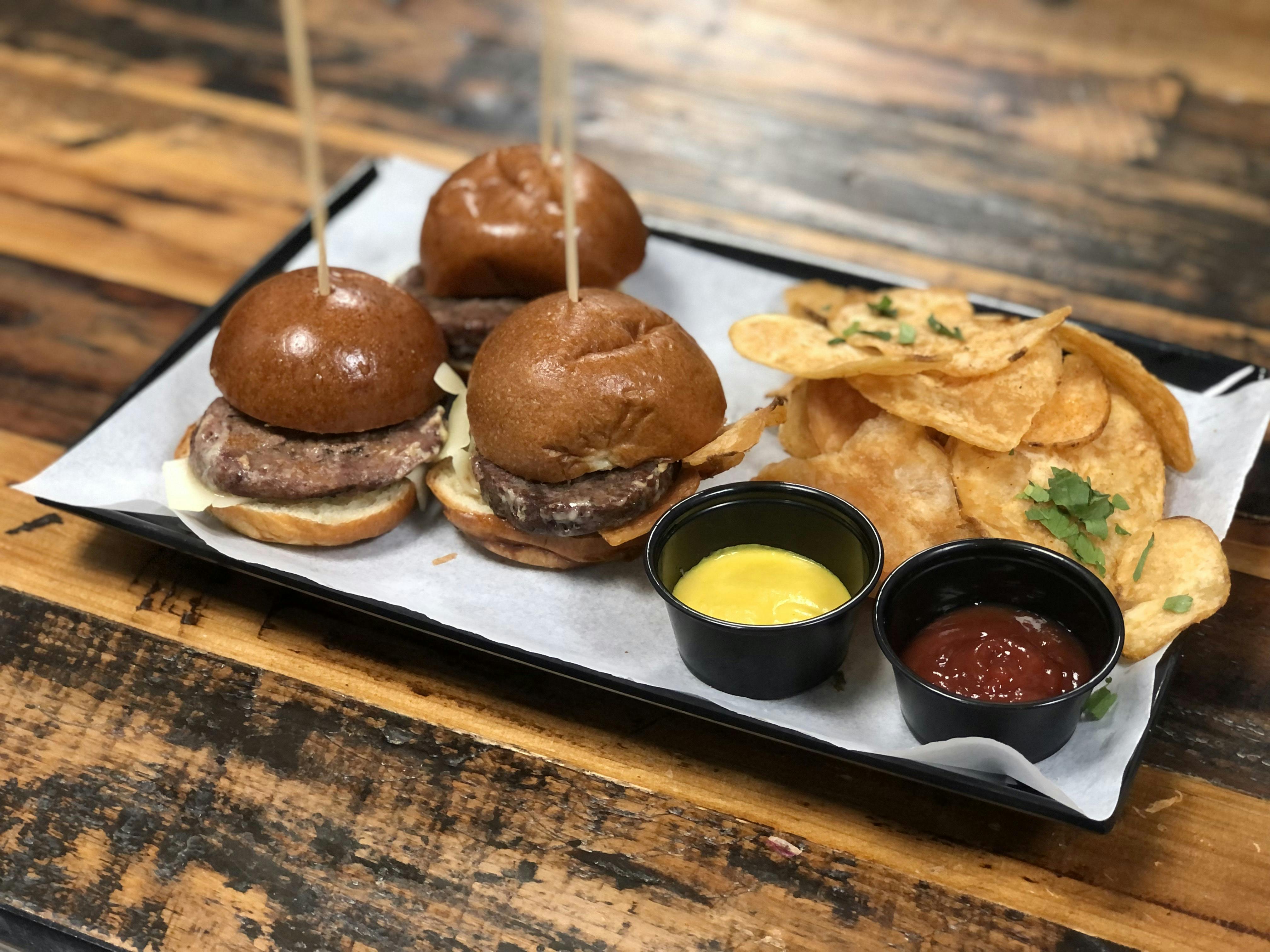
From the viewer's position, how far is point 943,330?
282 centimetres

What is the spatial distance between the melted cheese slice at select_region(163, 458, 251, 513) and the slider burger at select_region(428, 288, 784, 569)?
0.46 m

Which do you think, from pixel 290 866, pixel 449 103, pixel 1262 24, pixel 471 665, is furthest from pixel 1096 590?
pixel 1262 24

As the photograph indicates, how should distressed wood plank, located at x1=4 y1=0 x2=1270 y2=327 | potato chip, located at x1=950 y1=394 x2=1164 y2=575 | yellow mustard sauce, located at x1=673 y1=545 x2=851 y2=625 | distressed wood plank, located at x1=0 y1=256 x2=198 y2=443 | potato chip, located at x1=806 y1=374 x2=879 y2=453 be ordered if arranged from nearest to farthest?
yellow mustard sauce, located at x1=673 y1=545 x2=851 y2=625, potato chip, located at x1=950 y1=394 x2=1164 y2=575, potato chip, located at x1=806 y1=374 x2=879 y2=453, distressed wood plank, located at x1=0 y1=256 x2=198 y2=443, distressed wood plank, located at x1=4 y1=0 x2=1270 y2=327

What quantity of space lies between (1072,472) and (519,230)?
1379mm

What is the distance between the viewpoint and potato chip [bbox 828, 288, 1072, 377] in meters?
2.56

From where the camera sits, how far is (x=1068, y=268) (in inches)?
147

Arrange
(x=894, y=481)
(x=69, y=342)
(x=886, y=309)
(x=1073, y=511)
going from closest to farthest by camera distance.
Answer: (x=1073, y=511), (x=894, y=481), (x=886, y=309), (x=69, y=342)

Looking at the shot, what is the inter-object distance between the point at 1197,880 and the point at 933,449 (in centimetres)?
94

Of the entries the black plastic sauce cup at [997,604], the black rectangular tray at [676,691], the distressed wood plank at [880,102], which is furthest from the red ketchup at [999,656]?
the distressed wood plank at [880,102]

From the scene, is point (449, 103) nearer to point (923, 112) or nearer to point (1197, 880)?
point (923, 112)

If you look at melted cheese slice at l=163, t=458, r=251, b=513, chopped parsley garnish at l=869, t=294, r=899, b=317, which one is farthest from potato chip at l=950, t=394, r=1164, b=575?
melted cheese slice at l=163, t=458, r=251, b=513

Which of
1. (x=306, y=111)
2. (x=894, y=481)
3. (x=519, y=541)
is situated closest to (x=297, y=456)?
(x=519, y=541)

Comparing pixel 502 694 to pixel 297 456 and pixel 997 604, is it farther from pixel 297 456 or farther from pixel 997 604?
pixel 997 604

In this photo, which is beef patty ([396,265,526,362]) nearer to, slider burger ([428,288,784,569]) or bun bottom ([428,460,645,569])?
slider burger ([428,288,784,569])
